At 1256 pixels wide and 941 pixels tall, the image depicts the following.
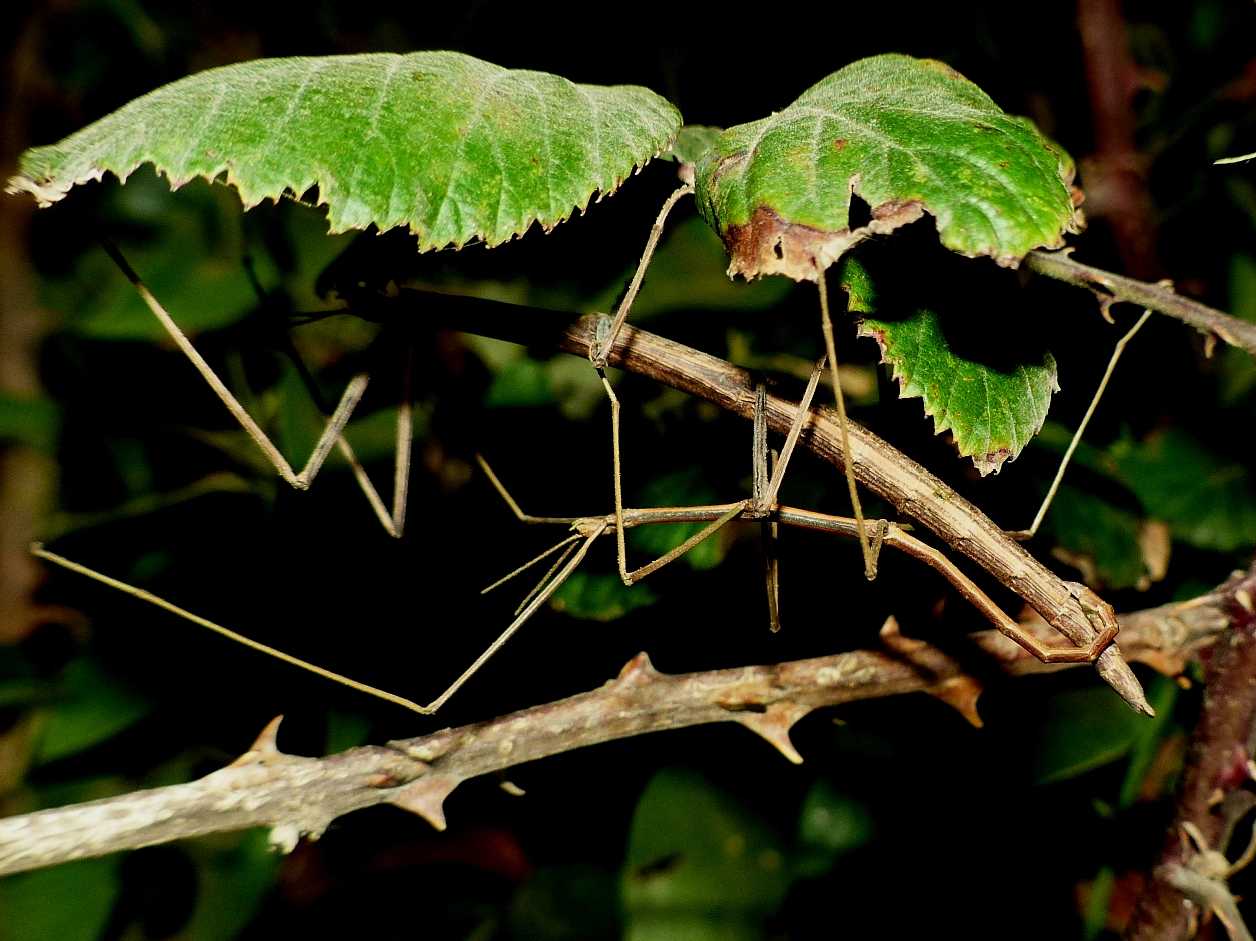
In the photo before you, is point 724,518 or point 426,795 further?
point 724,518

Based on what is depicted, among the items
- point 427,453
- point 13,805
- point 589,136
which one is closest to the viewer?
point 589,136

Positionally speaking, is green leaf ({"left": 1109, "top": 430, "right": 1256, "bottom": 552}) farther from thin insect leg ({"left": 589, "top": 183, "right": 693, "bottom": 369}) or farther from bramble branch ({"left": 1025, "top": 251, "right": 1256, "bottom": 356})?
thin insect leg ({"left": 589, "top": 183, "right": 693, "bottom": 369})

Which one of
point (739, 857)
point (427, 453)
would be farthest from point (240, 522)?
point (739, 857)

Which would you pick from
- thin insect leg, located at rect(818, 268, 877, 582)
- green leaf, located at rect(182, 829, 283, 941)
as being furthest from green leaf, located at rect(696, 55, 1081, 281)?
green leaf, located at rect(182, 829, 283, 941)

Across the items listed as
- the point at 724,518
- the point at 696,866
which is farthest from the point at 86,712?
the point at 724,518

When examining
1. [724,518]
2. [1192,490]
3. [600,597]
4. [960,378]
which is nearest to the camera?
[960,378]

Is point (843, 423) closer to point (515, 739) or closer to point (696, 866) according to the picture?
point (515, 739)

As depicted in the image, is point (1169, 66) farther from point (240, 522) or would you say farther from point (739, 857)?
point (240, 522)
